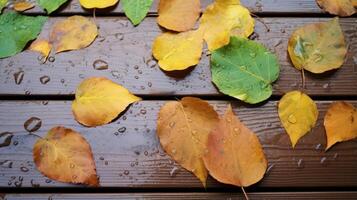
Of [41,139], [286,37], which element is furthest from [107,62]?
[286,37]

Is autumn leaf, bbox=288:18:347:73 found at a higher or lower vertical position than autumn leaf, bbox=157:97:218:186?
higher

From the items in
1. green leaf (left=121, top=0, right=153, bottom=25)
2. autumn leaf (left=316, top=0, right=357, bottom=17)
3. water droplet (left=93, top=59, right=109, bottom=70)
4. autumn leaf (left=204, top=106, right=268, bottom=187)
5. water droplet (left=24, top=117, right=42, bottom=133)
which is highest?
autumn leaf (left=316, top=0, right=357, bottom=17)

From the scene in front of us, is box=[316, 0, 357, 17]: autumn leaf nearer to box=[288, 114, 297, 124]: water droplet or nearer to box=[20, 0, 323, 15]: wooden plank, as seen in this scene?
box=[20, 0, 323, 15]: wooden plank

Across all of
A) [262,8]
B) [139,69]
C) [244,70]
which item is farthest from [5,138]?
[262,8]

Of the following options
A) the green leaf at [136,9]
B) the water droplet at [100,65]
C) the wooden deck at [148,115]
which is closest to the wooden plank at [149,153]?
the wooden deck at [148,115]

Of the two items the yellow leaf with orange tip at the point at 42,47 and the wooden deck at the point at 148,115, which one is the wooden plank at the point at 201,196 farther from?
the yellow leaf with orange tip at the point at 42,47

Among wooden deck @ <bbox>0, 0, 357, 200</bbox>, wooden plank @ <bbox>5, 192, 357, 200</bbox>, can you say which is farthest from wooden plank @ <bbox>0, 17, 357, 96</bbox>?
wooden plank @ <bbox>5, 192, 357, 200</bbox>
